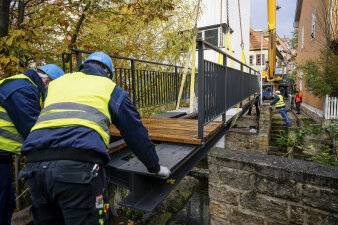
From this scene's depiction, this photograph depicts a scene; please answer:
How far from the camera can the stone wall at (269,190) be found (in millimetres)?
2441

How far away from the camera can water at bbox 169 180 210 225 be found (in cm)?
535

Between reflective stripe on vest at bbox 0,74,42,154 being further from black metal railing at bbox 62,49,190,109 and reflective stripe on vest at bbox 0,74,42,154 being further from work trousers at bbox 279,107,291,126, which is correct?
work trousers at bbox 279,107,291,126

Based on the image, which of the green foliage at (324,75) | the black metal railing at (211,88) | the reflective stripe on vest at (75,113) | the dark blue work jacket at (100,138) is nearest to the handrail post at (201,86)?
the black metal railing at (211,88)

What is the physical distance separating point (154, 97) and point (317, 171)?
4.26 metres

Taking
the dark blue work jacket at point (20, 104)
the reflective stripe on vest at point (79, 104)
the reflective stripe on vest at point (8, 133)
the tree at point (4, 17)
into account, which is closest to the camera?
the reflective stripe on vest at point (79, 104)

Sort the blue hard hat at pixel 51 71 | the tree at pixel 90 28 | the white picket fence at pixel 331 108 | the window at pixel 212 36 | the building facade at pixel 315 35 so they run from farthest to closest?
the window at pixel 212 36 < the building facade at pixel 315 35 < the white picket fence at pixel 331 108 < the tree at pixel 90 28 < the blue hard hat at pixel 51 71

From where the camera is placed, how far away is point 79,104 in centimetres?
178

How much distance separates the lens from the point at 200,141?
126 inches

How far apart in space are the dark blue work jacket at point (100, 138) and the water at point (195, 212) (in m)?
3.76

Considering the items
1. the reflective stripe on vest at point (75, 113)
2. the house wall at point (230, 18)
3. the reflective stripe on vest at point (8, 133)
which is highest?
the house wall at point (230, 18)

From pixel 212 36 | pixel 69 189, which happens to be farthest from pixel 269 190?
pixel 212 36

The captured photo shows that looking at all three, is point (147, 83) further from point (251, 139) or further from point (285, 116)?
point (285, 116)

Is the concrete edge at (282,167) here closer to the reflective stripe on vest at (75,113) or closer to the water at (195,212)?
the reflective stripe on vest at (75,113)

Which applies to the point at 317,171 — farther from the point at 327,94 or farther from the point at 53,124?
the point at 327,94
